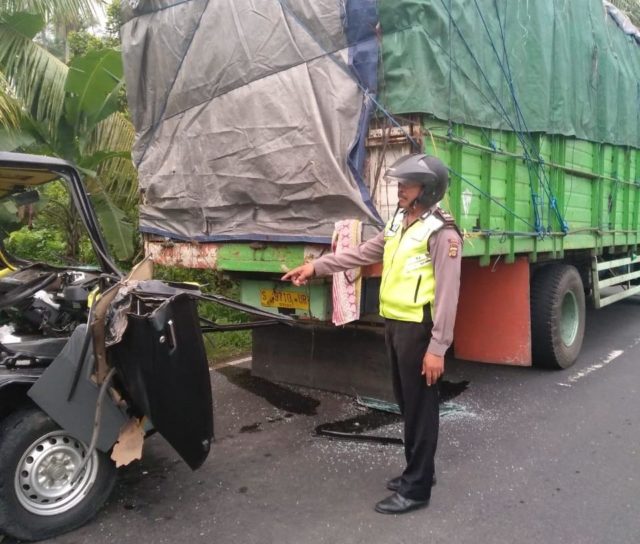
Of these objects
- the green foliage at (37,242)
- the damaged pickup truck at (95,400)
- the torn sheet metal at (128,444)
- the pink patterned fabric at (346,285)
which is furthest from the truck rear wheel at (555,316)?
the green foliage at (37,242)

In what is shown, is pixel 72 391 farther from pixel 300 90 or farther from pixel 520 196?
pixel 520 196

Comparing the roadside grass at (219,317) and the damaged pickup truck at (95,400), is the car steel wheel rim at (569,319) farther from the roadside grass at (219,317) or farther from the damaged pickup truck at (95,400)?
the damaged pickup truck at (95,400)

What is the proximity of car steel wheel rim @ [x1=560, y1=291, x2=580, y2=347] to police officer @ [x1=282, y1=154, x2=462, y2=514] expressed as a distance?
364 cm

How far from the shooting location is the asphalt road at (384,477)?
2.99m

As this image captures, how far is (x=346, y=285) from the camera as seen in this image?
12.7ft

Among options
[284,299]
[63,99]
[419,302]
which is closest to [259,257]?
[284,299]

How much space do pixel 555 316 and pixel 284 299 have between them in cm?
281

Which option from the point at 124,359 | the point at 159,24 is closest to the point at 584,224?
the point at 159,24

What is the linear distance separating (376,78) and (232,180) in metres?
1.26

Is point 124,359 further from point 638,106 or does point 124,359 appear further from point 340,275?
point 638,106

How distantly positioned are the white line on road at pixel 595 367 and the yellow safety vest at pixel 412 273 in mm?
3131

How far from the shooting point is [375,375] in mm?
4754

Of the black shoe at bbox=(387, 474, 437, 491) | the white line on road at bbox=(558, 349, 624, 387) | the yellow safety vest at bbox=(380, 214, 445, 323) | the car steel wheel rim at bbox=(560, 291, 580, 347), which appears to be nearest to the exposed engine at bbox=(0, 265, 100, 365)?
the yellow safety vest at bbox=(380, 214, 445, 323)

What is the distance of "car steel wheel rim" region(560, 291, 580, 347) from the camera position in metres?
6.20
